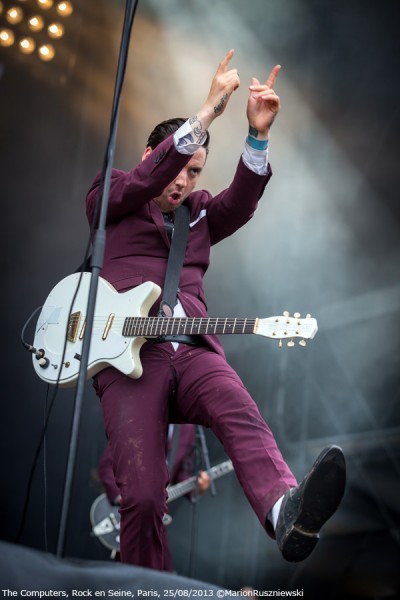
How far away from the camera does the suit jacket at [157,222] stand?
265 cm

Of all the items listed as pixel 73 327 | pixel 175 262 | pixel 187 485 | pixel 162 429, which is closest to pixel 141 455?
pixel 162 429

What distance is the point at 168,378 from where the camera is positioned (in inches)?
102

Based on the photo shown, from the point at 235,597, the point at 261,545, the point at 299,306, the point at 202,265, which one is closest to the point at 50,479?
the point at 261,545

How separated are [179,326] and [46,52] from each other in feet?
14.4

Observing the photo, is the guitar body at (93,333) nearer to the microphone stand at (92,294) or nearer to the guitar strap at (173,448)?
the microphone stand at (92,294)

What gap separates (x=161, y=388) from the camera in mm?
2566

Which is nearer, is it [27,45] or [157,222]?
[157,222]

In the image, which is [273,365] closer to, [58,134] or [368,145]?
[368,145]

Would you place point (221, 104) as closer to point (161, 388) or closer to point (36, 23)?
point (161, 388)

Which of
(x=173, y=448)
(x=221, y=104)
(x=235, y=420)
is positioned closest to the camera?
(x=235, y=420)

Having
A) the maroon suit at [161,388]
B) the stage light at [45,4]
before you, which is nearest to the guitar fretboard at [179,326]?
the maroon suit at [161,388]

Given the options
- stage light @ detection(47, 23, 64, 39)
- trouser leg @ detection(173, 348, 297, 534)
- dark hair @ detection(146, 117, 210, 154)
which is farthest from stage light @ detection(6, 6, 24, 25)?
trouser leg @ detection(173, 348, 297, 534)

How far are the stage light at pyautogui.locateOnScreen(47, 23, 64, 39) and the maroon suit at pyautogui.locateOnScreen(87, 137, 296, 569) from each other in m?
3.70

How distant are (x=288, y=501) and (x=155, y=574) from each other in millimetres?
593
